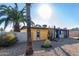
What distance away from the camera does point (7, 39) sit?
721 cm

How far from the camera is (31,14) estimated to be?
6.90 m

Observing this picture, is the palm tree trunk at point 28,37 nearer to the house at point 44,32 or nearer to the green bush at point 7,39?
the house at point 44,32

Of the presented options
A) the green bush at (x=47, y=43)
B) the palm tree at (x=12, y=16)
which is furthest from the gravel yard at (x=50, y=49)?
the palm tree at (x=12, y=16)

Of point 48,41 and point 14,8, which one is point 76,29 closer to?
point 48,41

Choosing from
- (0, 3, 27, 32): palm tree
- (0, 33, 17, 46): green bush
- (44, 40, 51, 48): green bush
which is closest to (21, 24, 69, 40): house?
(44, 40, 51, 48): green bush

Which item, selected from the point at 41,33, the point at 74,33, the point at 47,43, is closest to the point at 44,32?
the point at 41,33

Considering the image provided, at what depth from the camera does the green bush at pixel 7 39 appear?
7086mm

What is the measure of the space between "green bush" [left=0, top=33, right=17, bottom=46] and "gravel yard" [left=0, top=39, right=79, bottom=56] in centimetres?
14

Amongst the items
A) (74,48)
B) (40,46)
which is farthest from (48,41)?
(74,48)

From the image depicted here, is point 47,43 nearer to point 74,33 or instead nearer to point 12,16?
point 74,33

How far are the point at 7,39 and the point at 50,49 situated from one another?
1238mm

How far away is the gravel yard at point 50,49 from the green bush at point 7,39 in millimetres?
138

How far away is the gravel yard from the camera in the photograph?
6.86 meters

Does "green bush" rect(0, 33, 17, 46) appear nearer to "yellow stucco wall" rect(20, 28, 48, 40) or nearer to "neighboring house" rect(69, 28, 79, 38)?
"yellow stucco wall" rect(20, 28, 48, 40)
